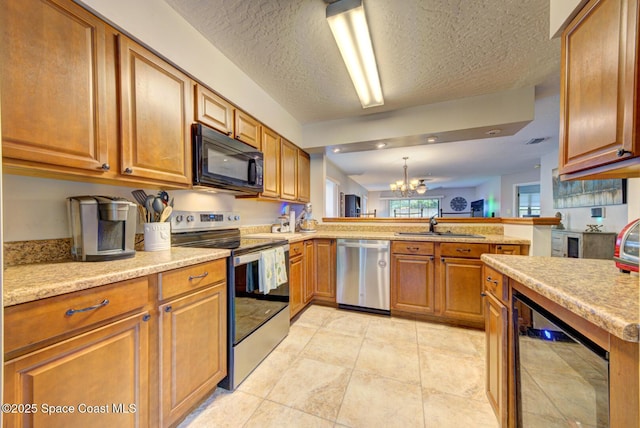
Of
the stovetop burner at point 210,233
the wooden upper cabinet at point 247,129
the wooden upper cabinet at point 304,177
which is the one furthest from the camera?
the wooden upper cabinet at point 304,177

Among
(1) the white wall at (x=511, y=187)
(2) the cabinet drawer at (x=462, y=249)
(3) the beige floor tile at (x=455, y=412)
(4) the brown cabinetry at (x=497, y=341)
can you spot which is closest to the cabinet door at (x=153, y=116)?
(4) the brown cabinetry at (x=497, y=341)

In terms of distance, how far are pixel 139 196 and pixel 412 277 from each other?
2507 mm

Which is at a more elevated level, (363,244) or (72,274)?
(72,274)

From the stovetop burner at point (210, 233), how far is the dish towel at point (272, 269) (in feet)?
0.22

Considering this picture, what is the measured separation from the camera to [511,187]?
21.4 ft

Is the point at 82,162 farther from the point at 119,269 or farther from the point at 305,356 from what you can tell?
the point at 305,356

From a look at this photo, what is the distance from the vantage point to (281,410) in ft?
4.41

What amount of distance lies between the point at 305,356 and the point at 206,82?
87.2 inches

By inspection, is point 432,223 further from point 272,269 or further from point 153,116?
point 153,116

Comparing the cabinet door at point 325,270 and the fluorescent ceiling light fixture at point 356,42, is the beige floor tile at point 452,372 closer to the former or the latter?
the cabinet door at point 325,270

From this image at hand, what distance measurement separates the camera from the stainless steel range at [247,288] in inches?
59.0

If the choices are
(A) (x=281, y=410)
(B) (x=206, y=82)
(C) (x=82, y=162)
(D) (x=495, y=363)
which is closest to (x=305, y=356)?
(A) (x=281, y=410)

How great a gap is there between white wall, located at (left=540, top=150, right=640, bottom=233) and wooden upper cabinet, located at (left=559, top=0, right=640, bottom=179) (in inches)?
67.0

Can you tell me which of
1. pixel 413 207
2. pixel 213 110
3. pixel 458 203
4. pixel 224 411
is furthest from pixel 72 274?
pixel 413 207
